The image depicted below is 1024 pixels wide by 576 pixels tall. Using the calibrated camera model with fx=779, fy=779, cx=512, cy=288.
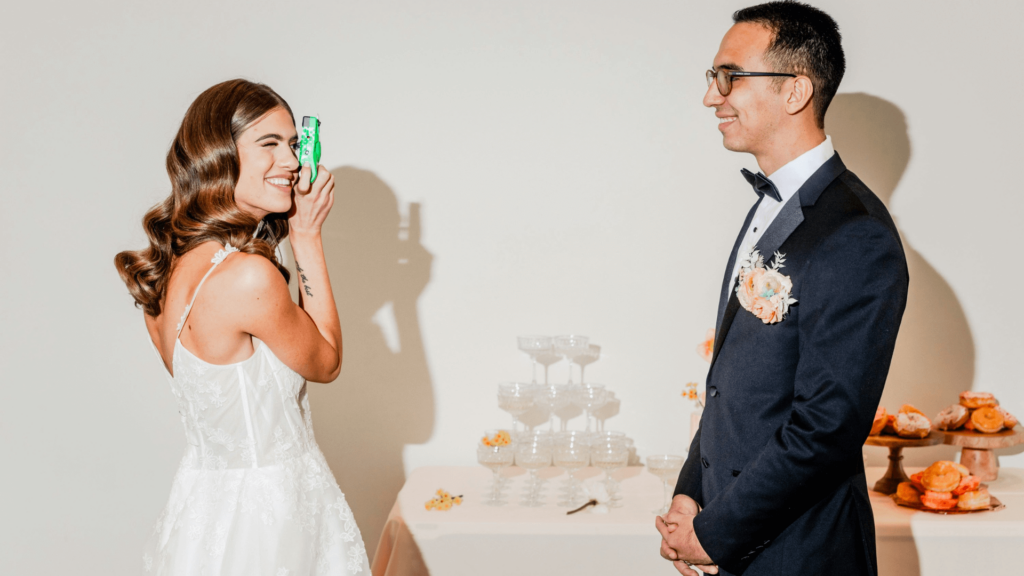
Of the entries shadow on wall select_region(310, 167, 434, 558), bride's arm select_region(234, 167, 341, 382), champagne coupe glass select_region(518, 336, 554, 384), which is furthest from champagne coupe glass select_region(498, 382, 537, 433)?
bride's arm select_region(234, 167, 341, 382)

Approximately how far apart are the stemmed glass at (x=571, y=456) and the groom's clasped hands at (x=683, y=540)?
2.77ft

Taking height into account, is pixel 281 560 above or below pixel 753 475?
below

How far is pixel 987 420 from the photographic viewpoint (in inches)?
105

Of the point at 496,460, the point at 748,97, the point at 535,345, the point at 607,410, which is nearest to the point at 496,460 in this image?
the point at 496,460

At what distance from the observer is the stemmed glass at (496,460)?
8.45ft

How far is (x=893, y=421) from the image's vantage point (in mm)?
2660

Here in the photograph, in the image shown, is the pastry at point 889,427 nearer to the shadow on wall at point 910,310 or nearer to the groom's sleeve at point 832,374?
the shadow on wall at point 910,310

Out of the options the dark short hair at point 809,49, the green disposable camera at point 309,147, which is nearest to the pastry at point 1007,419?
the dark short hair at point 809,49

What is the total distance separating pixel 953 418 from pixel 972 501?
0.35 m

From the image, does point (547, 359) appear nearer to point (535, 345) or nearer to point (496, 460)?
point (535, 345)

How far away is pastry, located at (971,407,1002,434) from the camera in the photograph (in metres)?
2.67

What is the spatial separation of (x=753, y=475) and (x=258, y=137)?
1.32 meters

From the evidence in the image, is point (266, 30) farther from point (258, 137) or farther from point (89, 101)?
point (258, 137)

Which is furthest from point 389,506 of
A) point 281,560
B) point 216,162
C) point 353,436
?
point 216,162
